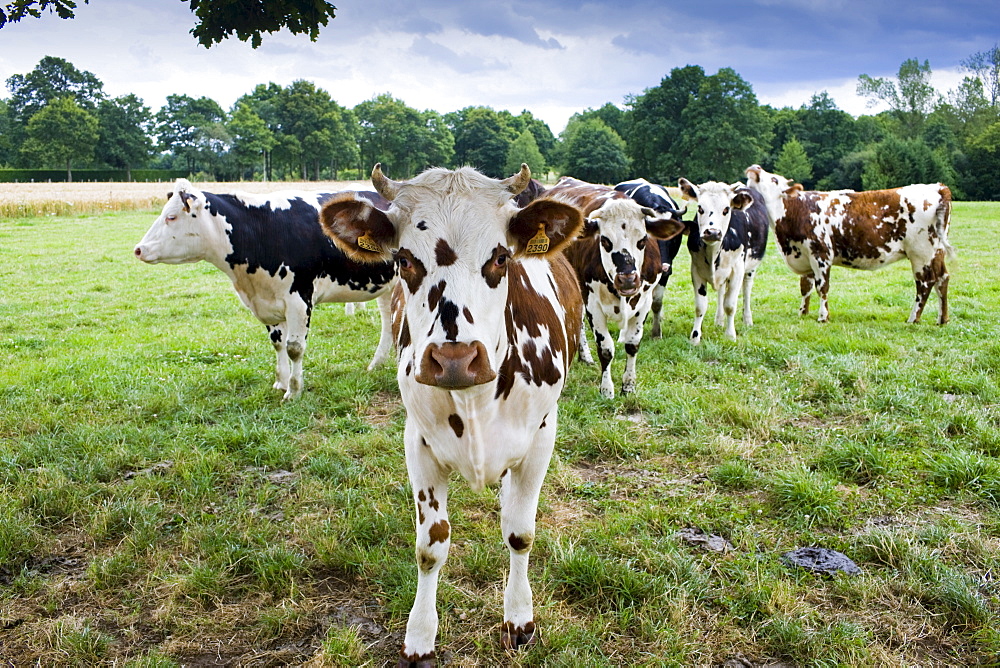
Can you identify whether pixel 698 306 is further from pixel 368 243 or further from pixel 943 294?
pixel 368 243

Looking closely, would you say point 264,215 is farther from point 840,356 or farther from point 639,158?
point 639,158

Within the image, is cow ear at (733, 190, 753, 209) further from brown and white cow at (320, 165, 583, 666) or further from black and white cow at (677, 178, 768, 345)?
brown and white cow at (320, 165, 583, 666)

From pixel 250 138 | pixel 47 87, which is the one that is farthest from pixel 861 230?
pixel 47 87

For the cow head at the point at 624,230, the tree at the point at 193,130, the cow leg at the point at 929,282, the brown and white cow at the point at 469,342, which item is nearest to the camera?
the brown and white cow at the point at 469,342

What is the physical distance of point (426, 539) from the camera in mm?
2934

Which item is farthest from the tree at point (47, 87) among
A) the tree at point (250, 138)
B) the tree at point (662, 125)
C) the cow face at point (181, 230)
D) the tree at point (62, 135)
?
the cow face at point (181, 230)

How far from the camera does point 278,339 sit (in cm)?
646

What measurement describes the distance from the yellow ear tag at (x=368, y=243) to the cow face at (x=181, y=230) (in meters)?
4.06

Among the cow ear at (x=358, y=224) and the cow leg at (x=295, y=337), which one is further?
the cow leg at (x=295, y=337)

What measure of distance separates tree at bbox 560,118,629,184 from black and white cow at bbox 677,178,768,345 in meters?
56.2

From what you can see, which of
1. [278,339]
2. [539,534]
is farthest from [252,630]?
[278,339]

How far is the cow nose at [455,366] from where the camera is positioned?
227 centimetres

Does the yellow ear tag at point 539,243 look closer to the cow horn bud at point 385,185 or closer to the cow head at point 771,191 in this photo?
the cow horn bud at point 385,185

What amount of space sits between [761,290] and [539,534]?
10.1m
